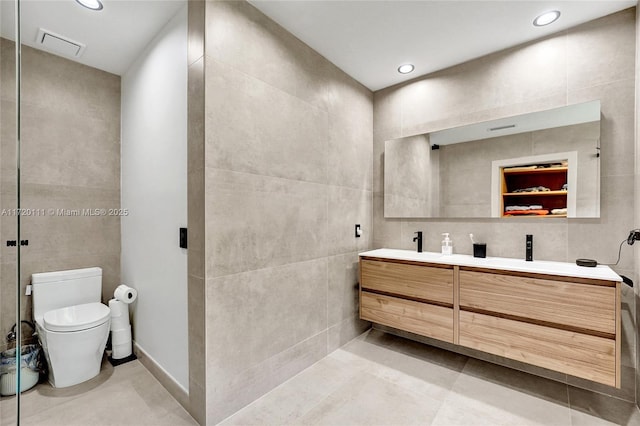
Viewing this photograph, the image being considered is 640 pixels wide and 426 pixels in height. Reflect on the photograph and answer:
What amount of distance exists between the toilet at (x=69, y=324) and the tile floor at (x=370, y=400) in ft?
0.36

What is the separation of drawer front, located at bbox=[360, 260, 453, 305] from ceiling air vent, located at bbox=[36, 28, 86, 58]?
2820 mm

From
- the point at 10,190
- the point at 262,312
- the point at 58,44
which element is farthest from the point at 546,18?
the point at 58,44

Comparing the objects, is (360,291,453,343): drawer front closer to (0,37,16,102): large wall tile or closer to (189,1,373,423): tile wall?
(189,1,373,423): tile wall

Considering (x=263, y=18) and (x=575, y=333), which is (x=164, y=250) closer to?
(x=263, y=18)

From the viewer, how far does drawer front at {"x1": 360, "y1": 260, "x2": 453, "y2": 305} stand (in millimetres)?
2158

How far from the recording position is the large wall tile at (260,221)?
1663 millimetres

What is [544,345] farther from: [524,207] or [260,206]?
[260,206]

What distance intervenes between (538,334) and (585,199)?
3.16 feet

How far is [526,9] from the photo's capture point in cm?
187

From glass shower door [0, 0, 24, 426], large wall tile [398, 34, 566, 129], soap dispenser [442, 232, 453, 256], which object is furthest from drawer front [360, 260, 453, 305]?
glass shower door [0, 0, 24, 426]

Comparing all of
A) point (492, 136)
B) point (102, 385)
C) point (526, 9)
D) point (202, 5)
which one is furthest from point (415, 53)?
point (102, 385)

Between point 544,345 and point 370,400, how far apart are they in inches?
44.1

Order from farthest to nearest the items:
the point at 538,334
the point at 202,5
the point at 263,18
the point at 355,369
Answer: the point at 355,369 < the point at 263,18 < the point at 538,334 < the point at 202,5

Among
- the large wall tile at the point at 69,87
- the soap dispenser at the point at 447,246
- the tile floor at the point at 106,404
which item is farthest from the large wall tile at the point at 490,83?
the tile floor at the point at 106,404
